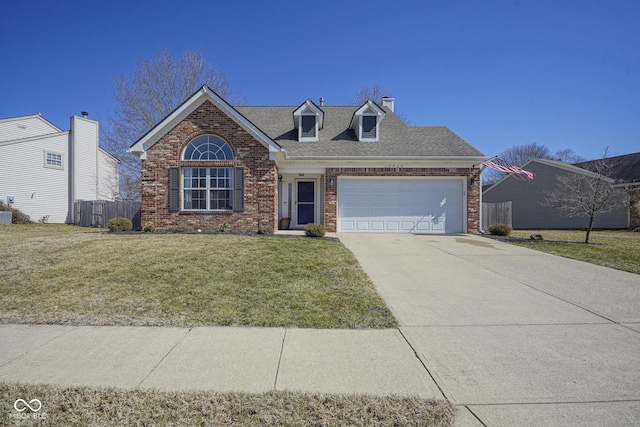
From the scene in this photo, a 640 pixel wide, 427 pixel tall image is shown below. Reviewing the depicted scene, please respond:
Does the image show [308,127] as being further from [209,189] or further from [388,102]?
[388,102]

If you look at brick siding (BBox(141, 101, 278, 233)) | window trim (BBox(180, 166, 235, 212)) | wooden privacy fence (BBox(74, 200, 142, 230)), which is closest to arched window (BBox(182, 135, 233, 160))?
brick siding (BBox(141, 101, 278, 233))

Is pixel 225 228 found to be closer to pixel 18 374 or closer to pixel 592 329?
pixel 18 374

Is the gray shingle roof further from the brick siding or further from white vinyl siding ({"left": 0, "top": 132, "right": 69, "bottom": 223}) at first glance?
white vinyl siding ({"left": 0, "top": 132, "right": 69, "bottom": 223})

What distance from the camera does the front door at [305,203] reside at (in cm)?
1504

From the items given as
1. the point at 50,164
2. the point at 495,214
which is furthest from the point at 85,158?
the point at 495,214

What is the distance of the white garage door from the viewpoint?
1398 cm

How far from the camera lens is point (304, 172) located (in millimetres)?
14250

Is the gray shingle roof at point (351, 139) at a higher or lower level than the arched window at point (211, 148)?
higher

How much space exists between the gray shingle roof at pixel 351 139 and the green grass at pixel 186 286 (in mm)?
6809

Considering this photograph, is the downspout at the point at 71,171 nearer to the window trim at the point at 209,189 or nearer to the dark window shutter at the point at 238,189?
the window trim at the point at 209,189

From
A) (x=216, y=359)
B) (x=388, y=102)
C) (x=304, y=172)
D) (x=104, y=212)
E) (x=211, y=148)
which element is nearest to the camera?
(x=216, y=359)

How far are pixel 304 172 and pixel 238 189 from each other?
323 centimetres

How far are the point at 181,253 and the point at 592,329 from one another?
26.1ft

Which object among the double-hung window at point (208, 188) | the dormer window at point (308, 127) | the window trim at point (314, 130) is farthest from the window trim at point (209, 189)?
the dormer window at point (308, 127)
